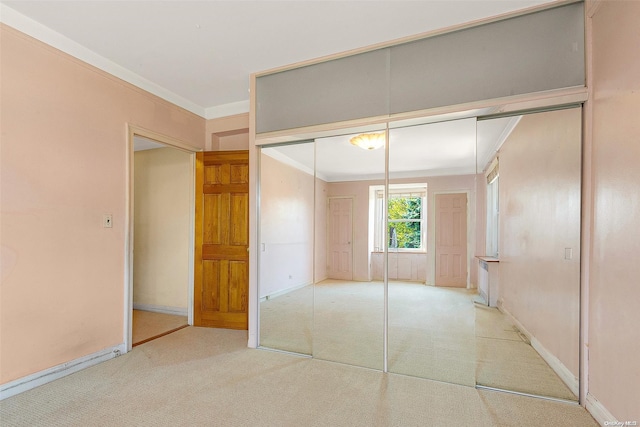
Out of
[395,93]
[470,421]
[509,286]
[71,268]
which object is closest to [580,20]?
[395,93]

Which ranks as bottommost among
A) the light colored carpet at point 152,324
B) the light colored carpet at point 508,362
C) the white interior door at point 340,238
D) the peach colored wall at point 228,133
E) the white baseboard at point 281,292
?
the light colored carpet at point 152,324

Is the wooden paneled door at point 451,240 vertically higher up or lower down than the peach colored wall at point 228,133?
lower down

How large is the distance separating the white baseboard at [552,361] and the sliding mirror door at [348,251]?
50.1 inches

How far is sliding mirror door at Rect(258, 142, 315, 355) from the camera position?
3.28 meters

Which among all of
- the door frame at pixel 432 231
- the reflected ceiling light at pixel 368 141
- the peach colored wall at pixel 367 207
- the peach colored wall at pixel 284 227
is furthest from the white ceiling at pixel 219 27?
the door frame at pixel 432 231

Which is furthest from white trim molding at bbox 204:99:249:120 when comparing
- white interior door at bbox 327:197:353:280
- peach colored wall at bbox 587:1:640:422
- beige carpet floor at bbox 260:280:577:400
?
peach colored wall at bbox 587:1:640:422

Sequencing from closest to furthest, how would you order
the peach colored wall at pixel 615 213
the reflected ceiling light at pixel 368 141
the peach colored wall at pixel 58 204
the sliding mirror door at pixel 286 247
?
1. the peach colored wall at pixel 615 213
2. the peach colored wall at pixel 58 204
3. the reflected ceiling light at pixel 368 141
4. the sliding mirror door at pixel 286 247

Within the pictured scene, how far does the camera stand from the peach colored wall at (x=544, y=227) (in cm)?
223

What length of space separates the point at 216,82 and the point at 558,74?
10.7 feet

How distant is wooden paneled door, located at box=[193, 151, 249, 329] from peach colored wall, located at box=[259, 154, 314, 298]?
1.33 ft

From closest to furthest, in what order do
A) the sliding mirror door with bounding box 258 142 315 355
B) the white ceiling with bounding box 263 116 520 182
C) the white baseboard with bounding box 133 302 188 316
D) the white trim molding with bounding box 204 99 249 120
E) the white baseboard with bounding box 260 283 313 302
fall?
the white ceiling with bounding box 263 116 520 182
the sliding mirror door with bounding box 258 142 315 355
the white baseboard with bounding box 260 283 313 302
the white trim molding with bounding box 204 99 249 120
the white baseboard with bounding box 133 302 188 316

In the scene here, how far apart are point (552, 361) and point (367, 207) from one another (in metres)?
2.06

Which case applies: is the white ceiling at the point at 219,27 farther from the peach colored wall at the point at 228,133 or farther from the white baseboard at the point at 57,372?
the white baseboard at the point at 57,372

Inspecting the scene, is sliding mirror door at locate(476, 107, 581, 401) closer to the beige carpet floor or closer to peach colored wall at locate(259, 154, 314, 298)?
the beige carpet floor
